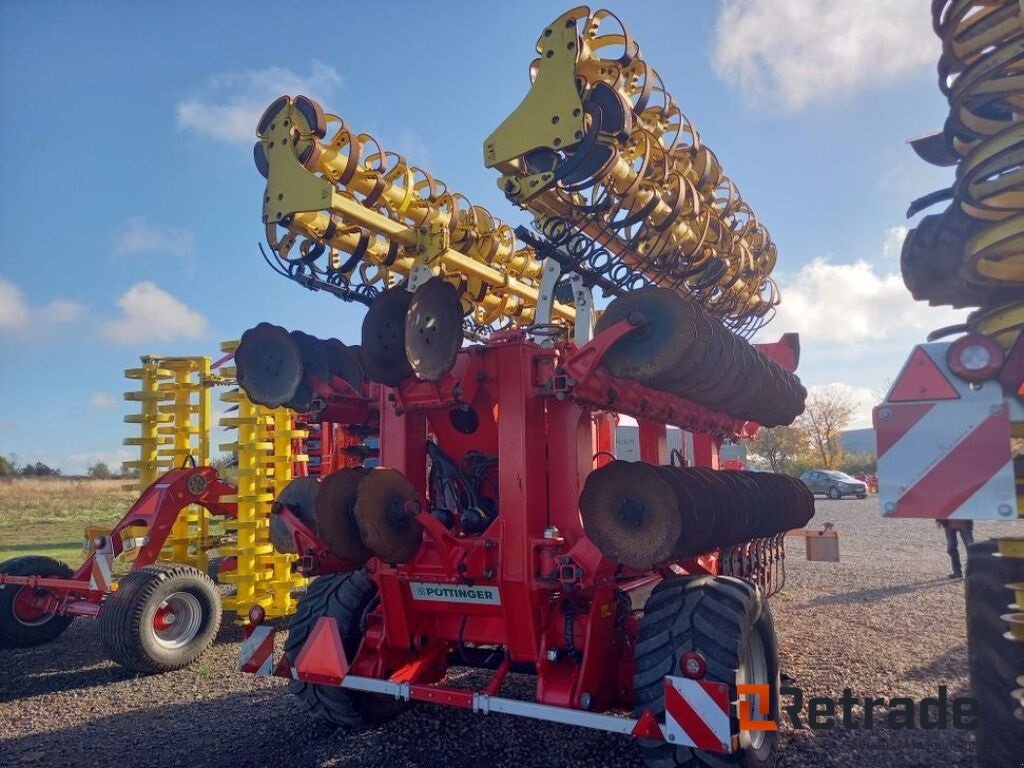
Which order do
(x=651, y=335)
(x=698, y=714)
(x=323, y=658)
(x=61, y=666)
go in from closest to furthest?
(x=698, y=714)
(x=651, y=335)
(x=323, y=658)
(x=61, y=666)

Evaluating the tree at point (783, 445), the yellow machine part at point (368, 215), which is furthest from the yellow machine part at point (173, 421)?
the tree at point (783, 445)

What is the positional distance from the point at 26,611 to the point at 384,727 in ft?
15.2

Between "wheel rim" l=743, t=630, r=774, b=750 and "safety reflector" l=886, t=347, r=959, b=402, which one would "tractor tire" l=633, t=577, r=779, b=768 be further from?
"safety reflector" l=886, t=347, r=959, b=402

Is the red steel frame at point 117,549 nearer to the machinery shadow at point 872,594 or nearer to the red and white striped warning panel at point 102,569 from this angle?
the red and white striped warning panel at point 102,569

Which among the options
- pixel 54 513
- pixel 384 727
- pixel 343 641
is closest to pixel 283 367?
pixel 343 641

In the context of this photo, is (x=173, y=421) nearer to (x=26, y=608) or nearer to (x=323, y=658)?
(x=26, y=608)

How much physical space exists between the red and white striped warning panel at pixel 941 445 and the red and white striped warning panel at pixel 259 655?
3652 millimetres

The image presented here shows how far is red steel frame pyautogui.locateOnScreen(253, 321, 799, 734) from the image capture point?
3943 mm

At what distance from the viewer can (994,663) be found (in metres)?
3.04

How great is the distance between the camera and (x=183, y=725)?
508 cm

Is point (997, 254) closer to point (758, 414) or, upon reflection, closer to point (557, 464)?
point (557, 464)

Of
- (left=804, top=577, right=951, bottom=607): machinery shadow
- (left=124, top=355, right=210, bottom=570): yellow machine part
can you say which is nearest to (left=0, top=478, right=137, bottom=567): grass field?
(left=124, top=355, right=210, bottom=570): yellow machine part

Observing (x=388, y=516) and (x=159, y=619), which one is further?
(x=159, y=619)

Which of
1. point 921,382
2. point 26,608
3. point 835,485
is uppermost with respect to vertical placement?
point 921,382
